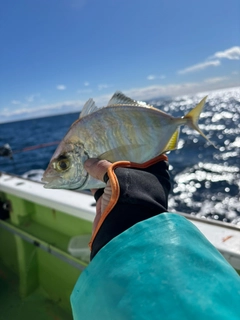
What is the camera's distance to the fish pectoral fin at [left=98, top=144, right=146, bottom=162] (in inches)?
58.7

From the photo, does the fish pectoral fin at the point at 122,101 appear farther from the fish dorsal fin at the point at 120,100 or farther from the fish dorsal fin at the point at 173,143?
the fish dorsal fin at the point at 173,143

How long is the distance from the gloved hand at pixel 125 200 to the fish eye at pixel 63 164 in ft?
0.84

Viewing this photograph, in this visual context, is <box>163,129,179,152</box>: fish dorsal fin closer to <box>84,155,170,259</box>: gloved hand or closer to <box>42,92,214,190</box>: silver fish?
<box>42,92,214,190</box>: silver fish

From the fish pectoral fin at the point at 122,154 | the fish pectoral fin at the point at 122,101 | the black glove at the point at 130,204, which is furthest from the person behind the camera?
the fish pectoral fin at the point at 122,101

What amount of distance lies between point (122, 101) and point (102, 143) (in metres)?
0.31

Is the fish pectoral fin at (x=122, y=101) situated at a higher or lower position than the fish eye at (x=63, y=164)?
higher

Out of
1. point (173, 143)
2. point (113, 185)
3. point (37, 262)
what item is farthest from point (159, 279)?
point (37, 262)

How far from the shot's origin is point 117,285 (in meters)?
0.71

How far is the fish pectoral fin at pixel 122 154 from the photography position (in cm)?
149

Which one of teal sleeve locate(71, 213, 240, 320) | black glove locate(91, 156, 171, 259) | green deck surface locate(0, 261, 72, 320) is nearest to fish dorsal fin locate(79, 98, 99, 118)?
black glove locate(91, 156, 171, 259)

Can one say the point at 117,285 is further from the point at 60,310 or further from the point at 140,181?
the point at 60,310

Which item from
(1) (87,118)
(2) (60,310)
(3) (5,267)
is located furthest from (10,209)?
(1) (87,118)

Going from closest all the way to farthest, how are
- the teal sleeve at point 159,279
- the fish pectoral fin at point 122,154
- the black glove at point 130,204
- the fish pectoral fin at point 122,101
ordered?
the teal sleeve at point 159,279 → the black glove at point 130,204 → the fish pectoral fin at point 122,154 → the fish pectoral fin at point 122,101

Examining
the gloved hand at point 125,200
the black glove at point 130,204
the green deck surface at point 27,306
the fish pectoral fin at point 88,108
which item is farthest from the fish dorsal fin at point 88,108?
the green deck surface at point 27,306
